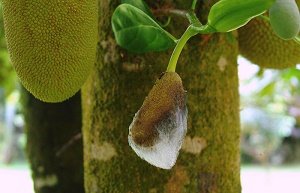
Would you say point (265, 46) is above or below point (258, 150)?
above

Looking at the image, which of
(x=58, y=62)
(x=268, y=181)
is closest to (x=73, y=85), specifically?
(x=58, y=62)

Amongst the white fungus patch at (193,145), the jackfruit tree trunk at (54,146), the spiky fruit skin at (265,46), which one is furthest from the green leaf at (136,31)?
the jackfruit tree trunk at (54,146)

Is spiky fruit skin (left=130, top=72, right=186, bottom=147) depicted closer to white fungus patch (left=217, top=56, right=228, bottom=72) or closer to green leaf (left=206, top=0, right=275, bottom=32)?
green leaf (left=206, top=0, right=275, bottom=32)

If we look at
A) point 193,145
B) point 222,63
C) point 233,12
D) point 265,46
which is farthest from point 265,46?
point 233,12

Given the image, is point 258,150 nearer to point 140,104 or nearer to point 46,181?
point 46,181

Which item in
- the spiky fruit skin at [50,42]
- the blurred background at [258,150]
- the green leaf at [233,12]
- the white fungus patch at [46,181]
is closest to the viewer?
the green leaf at [233,12]

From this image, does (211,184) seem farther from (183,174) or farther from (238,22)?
(238,22)

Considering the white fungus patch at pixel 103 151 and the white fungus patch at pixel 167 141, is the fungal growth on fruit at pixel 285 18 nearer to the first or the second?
the white fungus patch at pixel 167 141
